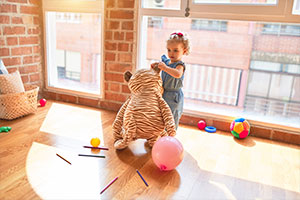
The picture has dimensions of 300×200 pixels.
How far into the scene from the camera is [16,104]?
246 cm

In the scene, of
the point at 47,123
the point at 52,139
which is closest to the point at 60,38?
the point at 47,123

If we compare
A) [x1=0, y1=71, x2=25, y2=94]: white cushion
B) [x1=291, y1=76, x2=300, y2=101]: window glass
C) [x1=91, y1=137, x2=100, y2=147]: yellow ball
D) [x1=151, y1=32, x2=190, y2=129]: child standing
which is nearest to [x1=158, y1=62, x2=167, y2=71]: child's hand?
[x1=151, y1=32, x2=190, y2=129]: child standing

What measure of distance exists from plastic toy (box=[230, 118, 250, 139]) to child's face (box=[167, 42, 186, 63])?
77cm

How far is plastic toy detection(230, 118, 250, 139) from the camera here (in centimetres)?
228

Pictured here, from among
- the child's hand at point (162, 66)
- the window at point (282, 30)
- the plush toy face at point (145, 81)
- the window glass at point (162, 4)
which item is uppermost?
the window glass at point (162, 4)

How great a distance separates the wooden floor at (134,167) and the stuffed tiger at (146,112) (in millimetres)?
151

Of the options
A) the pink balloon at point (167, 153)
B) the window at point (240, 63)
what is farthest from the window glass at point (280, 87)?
the pink balloon at point (167, 153)

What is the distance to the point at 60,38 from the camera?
356 centimetres

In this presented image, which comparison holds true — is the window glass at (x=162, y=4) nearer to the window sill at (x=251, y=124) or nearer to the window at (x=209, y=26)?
the window sill at (x=251, y=124)

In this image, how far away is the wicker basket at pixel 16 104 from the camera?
2.41 meters

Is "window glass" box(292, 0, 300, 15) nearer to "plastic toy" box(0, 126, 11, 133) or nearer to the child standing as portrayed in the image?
the child standing

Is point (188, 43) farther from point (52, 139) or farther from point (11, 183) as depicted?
point (11, 183)

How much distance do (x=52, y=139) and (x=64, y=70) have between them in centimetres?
170

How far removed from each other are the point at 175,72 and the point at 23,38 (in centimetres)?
188
